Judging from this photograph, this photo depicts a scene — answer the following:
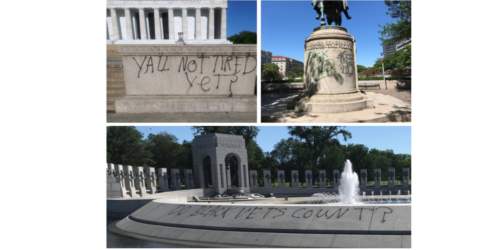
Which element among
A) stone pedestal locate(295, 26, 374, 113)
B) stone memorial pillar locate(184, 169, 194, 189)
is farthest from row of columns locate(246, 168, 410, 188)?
stone pedestal locate(295, 26, 374, 113)

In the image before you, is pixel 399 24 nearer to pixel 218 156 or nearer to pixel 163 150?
pixel 218 156

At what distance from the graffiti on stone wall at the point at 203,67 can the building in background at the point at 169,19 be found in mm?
31912

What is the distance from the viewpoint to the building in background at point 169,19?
42562 mm

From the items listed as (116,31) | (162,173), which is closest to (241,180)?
(162,173)

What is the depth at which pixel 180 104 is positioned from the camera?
32.1 feet

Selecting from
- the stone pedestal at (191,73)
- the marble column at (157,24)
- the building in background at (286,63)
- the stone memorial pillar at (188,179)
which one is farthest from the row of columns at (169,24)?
the stone pedestal at (191,73)

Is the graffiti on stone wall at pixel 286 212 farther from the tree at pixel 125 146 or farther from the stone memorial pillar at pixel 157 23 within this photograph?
the stone memorial pillar at pixel 157 23

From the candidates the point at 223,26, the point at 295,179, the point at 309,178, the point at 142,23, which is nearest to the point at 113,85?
the point at 295,179

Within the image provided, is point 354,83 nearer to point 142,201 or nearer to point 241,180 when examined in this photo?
point 142,201

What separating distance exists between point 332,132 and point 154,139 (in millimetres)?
17749

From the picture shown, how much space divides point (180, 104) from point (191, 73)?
3.32 ft

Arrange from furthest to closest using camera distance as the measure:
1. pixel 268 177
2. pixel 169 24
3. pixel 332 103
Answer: pixel 169 24 < pixel 268 177 < pixel 332 103

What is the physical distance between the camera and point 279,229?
823 centimetres

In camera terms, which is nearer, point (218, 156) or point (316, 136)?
point (218, 156)
